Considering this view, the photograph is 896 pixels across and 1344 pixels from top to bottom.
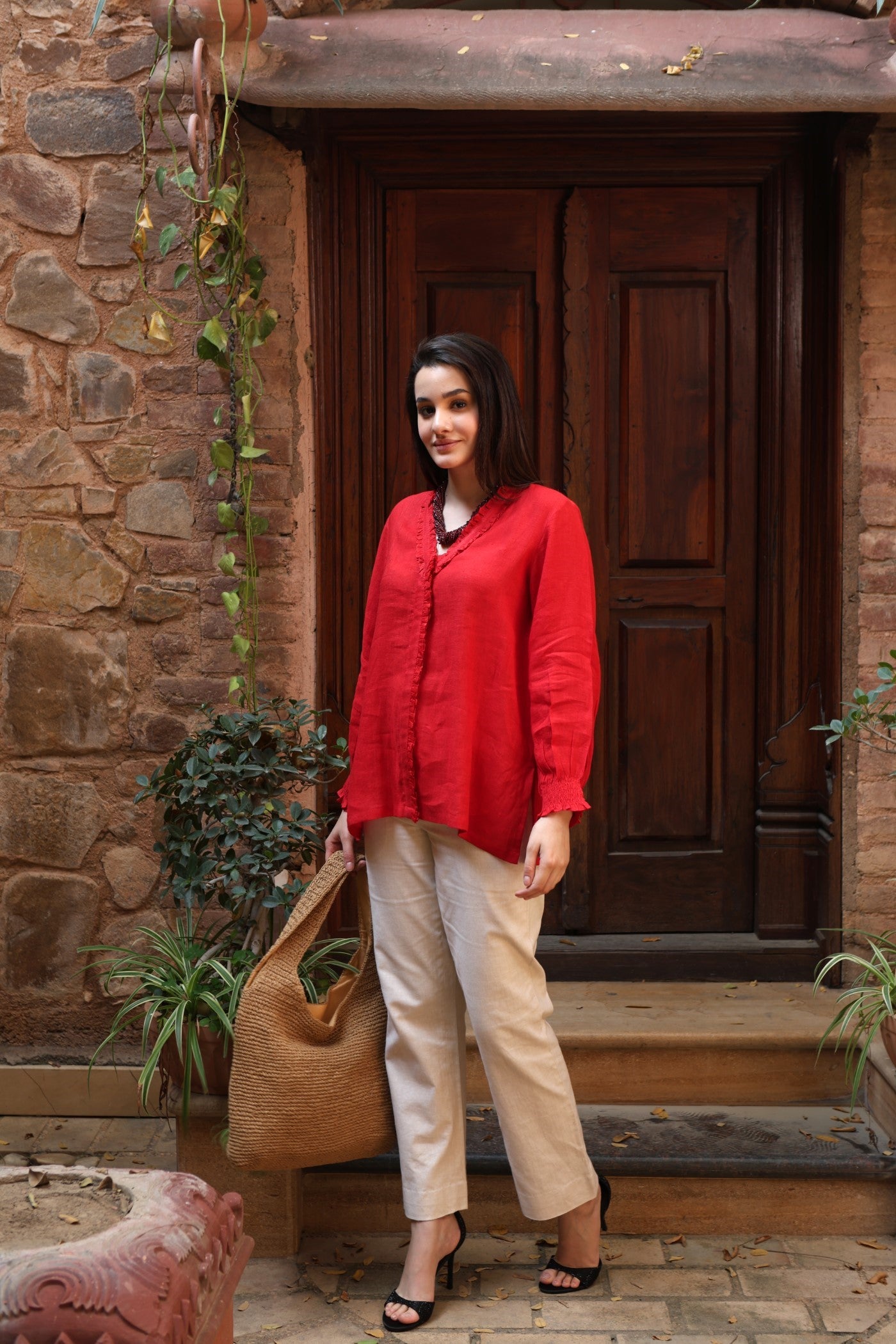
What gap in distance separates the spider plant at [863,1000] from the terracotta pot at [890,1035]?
12mm

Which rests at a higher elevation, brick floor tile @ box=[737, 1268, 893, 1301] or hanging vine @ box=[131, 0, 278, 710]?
hanging vine @ box=[131, 0, 278, 710]

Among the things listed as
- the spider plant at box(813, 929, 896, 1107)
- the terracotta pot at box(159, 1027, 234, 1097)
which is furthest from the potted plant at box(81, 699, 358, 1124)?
the spider plant at box(813, 929, 896, 1107)

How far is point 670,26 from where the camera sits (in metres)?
3.16

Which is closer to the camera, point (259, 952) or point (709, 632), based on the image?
point (259, 952)

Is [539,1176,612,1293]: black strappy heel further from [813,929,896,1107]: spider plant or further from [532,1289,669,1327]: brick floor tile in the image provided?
[813,929,896,1107]: spider plant

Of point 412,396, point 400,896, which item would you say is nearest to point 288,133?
point 412,396

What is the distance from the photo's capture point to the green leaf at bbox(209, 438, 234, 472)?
3.38 metres

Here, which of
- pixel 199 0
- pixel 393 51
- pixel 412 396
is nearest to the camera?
pixel 412 396

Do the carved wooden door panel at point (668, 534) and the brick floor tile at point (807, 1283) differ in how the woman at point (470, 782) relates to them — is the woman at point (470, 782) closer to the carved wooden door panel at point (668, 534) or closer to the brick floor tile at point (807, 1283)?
the brick floor tile at point (807, 1283)

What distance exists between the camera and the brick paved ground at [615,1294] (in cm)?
255

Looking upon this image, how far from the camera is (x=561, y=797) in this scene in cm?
236

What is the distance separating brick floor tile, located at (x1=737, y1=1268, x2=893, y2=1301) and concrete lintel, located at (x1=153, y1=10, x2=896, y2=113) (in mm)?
2686

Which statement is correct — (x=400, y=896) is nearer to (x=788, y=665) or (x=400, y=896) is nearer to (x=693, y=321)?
(x=788, y=665)

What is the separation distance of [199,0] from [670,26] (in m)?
1.13
